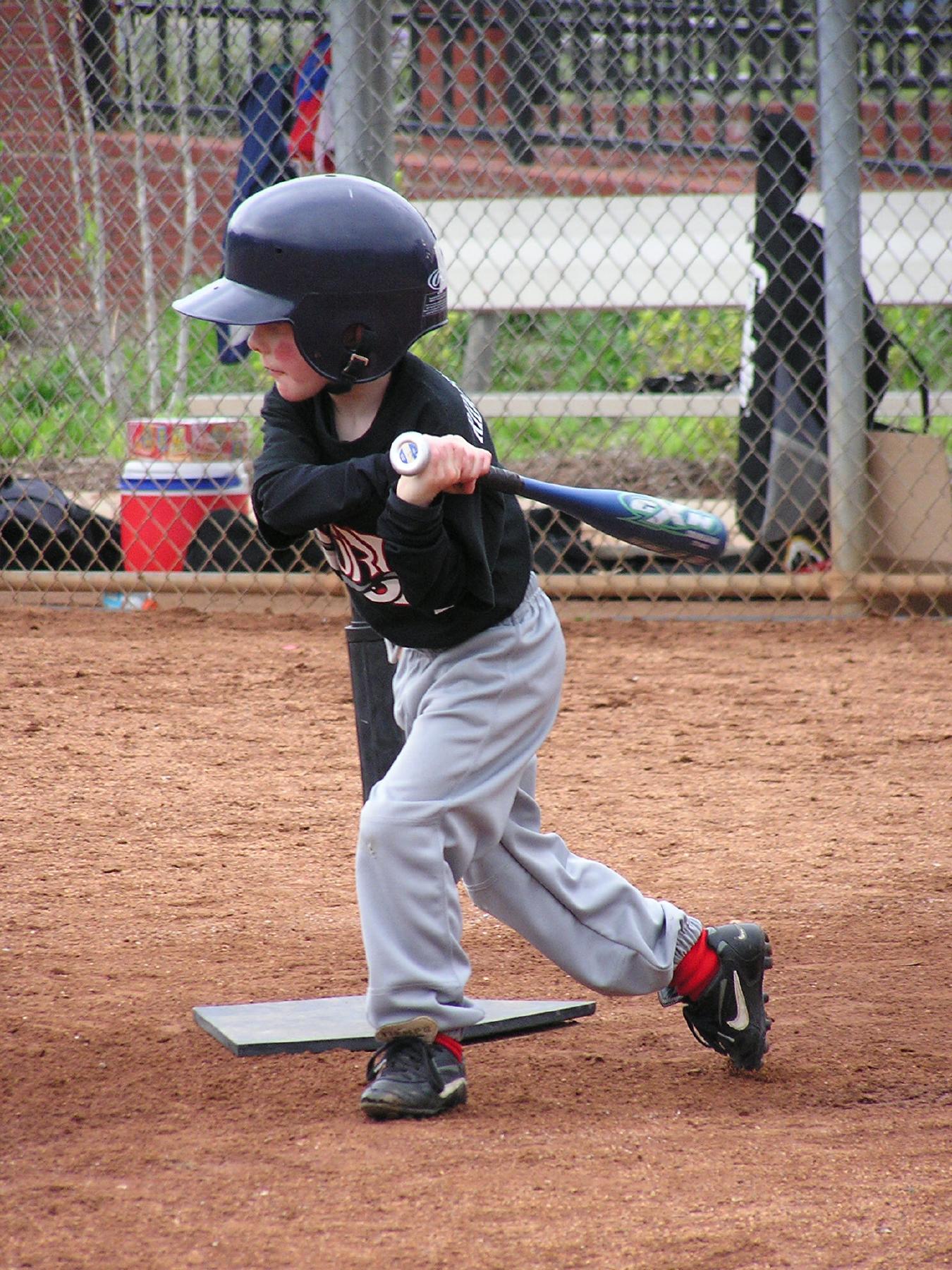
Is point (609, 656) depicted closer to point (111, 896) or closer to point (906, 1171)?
point (111, 896)

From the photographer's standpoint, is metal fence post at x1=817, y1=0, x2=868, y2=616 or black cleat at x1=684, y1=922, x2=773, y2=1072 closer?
black cleat at x1=684, y1=922, x2=773, y2=1072

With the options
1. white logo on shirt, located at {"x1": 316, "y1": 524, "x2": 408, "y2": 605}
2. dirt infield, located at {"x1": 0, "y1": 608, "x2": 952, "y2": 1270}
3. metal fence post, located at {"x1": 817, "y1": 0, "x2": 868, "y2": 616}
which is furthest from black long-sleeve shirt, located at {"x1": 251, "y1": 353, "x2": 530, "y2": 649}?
metal fence post, located at {"x1": 817, "y1": 0, "x2": 868, "y2": 616}

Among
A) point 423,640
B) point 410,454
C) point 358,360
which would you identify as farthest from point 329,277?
point 423,640

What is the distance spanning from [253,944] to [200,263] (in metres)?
6.90

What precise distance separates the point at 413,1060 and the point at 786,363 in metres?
4.20

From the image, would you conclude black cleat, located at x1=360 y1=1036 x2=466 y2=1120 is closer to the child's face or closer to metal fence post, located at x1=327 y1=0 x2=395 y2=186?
the child's face

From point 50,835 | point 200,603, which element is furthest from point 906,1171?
point 200,603

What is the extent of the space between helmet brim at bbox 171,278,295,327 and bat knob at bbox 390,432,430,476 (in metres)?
0.33

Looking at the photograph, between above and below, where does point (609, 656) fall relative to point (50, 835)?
below

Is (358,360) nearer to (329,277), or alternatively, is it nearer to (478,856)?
(329,277)

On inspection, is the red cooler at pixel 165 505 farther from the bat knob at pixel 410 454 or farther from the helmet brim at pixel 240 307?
the bat knob at pixel 410 454

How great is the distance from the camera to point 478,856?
2.15 m

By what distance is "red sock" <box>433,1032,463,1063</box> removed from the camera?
206 centimetres

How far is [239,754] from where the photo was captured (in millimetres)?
4004
